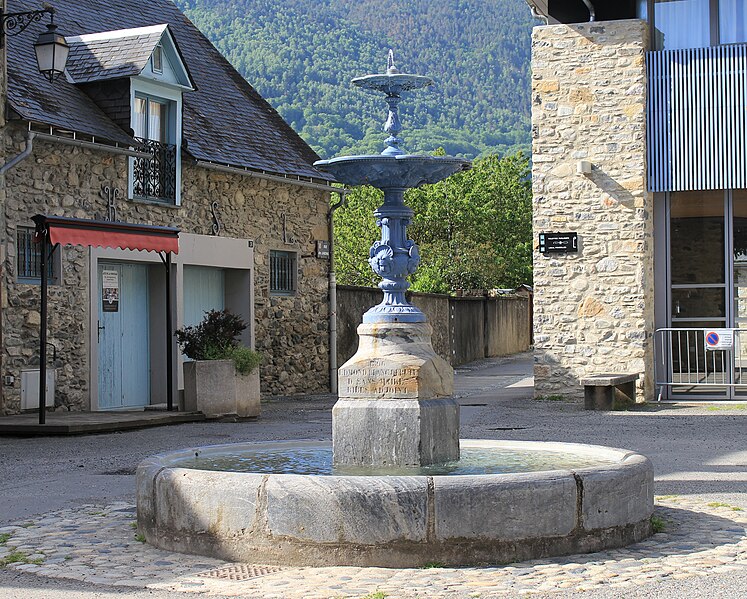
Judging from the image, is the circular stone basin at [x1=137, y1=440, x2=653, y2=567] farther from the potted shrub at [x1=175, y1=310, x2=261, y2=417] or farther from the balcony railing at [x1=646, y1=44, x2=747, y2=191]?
the balcony railing at [x1=646, y1=44, x2=747, y2=191]

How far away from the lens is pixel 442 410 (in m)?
8.04

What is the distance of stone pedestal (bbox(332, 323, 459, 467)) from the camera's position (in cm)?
786

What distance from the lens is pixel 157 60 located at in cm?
1767

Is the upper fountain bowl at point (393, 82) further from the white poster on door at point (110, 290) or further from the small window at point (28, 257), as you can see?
the white poster on door at point (110, 290)

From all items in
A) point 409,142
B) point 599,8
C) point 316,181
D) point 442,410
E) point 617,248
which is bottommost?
point 442,410

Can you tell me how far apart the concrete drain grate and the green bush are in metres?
9.65

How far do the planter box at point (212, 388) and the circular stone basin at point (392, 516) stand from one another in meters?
8.95

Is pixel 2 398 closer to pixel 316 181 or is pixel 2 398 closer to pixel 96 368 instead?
pixel 96 368

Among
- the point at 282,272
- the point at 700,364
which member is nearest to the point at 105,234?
the point at 282,272

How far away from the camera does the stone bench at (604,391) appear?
16.3 meters

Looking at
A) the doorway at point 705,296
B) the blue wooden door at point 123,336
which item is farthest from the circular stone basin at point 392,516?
the doorway at point 705,296

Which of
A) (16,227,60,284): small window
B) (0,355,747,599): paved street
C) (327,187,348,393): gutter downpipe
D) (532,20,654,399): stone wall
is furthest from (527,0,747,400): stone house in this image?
(16,227,60,284): small window

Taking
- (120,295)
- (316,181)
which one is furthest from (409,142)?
(120,295)

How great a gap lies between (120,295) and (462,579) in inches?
469
